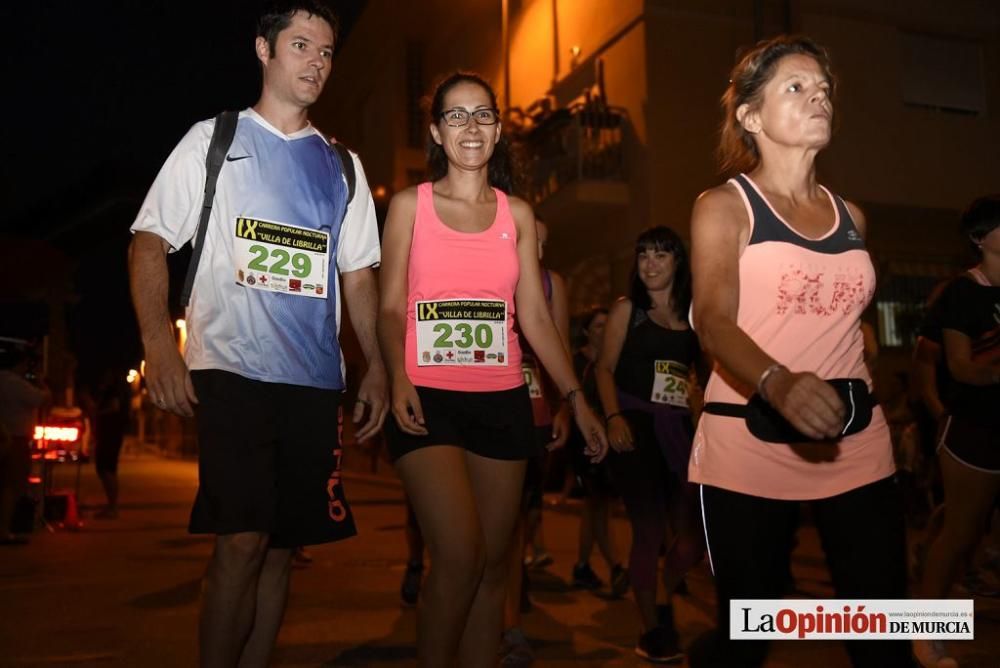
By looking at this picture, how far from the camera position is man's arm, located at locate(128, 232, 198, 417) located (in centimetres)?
314

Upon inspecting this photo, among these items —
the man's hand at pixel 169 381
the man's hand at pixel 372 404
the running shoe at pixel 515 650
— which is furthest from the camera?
the running shoe at pixel 515 650

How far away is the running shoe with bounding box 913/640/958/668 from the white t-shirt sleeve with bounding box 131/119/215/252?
3.27 meters

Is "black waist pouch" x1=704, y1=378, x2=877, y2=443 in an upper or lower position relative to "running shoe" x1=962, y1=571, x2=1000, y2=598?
upper

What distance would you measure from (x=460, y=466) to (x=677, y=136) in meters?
13.5

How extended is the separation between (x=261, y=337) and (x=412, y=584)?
11.3 ft

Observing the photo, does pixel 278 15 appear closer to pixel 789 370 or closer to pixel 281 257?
pixel 281 257

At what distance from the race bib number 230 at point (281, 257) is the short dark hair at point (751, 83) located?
1326 mm

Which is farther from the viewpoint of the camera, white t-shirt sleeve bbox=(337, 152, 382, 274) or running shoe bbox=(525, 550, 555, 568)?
running shoe bbox=(525, 550, 555, 568)

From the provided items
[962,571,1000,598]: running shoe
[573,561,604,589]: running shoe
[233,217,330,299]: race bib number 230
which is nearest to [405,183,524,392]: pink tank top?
[233,217,330,299]: race bib number 230

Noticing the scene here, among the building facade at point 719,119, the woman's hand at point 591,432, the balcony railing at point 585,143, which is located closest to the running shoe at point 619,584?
the woman's hand at point 591,432

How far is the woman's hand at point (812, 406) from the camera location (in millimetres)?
2268

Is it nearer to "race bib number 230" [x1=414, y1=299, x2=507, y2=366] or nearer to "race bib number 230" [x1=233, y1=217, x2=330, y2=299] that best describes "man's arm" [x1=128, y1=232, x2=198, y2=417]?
"race bib number 230" [x1=233, y1=217, x2=330, y2=299]

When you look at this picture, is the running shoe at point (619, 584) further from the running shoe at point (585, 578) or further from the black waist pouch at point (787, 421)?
the black waist pouch at point (787, 421)

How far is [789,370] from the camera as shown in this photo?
2537mm
